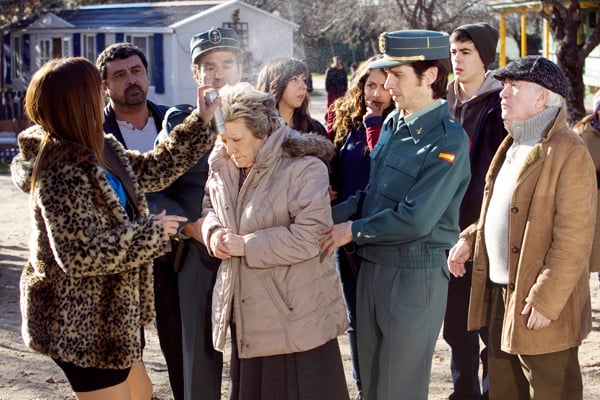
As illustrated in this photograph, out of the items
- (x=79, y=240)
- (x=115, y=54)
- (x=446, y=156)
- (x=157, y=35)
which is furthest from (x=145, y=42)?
(x=79, y=240)

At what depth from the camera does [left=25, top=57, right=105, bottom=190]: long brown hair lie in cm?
342

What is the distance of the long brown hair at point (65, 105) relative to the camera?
342cm

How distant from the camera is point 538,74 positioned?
394cm

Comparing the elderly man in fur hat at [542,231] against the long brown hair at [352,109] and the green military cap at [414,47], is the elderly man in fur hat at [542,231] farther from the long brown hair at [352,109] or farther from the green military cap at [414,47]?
the long brown hair at [352,109]

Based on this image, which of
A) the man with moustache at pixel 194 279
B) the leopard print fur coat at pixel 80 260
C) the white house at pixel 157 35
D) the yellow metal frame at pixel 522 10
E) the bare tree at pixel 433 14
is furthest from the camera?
the white house at pixel 157 35

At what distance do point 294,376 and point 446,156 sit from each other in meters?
1.17

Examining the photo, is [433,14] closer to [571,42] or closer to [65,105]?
[571,42]

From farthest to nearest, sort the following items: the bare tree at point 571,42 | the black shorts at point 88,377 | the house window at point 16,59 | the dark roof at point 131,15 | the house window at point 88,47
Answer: the house window at point 16,59
the house window at point 88,47
the dark roof at point 131,15
the bare tree at point 571,42
the black shorts at point 88,377

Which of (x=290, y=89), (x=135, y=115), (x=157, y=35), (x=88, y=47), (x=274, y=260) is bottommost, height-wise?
(x=274, y=260)

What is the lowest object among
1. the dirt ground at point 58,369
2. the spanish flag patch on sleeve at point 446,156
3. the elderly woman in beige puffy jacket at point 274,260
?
the dirt ground at point 58,369

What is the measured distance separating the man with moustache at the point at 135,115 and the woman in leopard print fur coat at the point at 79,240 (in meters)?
1.20

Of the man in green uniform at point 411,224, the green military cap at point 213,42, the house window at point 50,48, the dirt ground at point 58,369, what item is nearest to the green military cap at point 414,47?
the man in green uniform at point 411,224

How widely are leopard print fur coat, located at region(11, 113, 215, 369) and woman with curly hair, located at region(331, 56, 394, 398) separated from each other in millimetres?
1556

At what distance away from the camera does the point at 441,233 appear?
13.1ft
